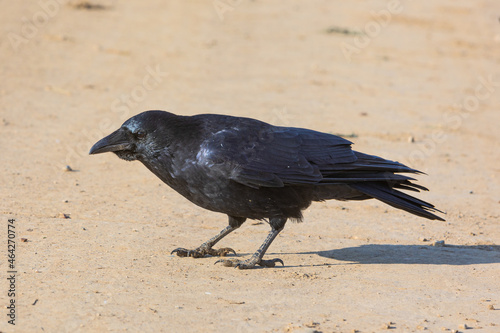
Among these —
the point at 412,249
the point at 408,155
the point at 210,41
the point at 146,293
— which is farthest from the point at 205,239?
the point at 210,41

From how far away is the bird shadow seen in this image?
5.53 metres

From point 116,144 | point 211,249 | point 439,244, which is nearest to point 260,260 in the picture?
point 211,249

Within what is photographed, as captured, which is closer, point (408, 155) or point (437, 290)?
point (437, 290)

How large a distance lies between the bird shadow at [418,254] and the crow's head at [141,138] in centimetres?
165

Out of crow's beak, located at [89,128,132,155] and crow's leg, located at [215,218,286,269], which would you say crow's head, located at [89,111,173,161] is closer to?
crow's beak, located at [89,128,132,155]

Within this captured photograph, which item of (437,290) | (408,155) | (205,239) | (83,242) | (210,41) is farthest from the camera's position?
(210,41)

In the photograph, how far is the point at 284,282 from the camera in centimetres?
497

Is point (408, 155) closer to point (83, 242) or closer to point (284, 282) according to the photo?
point (284, 282)

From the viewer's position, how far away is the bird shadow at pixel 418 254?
5.53 meters

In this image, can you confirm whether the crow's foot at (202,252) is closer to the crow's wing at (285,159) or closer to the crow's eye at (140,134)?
the crow's wing at (285,159)

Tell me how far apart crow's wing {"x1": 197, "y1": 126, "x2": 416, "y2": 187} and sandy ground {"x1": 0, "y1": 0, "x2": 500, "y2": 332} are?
719mm

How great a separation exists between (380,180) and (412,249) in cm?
79

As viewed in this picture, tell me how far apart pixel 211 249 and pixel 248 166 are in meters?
0.86

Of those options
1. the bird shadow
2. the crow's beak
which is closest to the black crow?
the crow's beak
